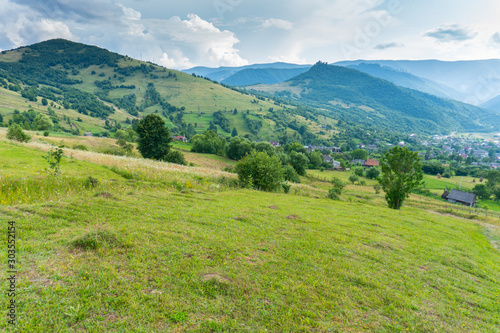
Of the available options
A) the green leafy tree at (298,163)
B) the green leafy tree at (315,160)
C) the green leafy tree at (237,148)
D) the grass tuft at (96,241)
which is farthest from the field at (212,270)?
the green leafy tree at (315,160)

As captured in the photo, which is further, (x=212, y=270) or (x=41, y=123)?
(x=41, y=123)

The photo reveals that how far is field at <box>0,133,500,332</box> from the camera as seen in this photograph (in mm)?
6453

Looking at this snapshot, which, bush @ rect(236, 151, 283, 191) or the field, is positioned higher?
bush @ rect(236, 151, 283, 191)

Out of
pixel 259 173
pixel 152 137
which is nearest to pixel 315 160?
pixel 152 137

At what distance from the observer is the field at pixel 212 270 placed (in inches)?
254

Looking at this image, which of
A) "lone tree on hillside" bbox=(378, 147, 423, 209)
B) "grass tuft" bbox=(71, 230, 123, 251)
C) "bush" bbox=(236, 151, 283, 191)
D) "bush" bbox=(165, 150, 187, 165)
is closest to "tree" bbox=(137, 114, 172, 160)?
"bush" bbox=(165, 150, 187, 165)

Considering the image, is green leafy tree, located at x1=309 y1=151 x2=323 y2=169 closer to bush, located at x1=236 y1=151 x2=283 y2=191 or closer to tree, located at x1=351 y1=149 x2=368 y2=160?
tree, located at x1=351 y1=149 x2=368 y2=160

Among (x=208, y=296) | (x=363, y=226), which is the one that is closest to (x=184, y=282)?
(x=208, y=296)

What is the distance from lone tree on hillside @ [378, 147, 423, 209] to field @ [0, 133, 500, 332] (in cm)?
1609

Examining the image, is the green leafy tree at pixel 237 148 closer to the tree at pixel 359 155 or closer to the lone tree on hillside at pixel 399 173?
the lone tree on hillside at pixel 399 173

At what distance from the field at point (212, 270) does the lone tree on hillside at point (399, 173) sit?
52.8 ft

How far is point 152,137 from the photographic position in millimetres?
52875

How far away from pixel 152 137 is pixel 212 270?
50.0 meters

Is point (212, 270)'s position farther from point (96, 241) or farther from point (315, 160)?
point (315, 160)
